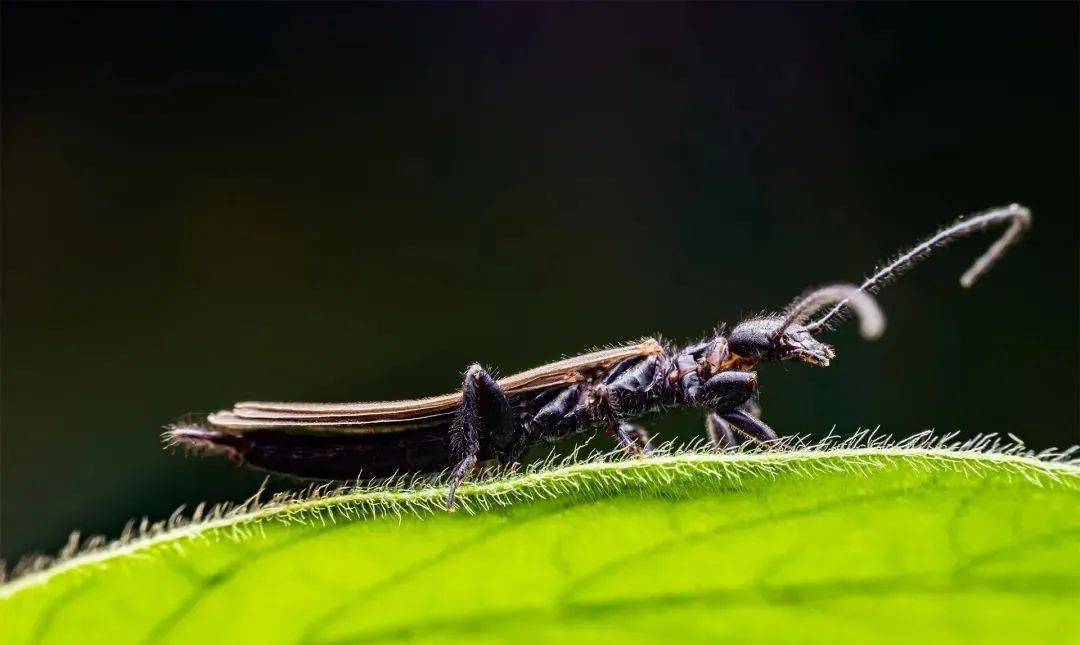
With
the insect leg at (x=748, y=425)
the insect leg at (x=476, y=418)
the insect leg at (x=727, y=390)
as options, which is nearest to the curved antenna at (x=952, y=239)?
the insect leg at (x=727, y=390)

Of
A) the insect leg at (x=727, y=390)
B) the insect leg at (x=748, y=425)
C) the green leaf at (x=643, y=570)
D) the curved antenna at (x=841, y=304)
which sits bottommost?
the insect leg at (x=748, y=425)

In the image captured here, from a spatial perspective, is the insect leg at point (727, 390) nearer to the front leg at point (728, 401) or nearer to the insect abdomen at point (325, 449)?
the front leg at point (728, 401)

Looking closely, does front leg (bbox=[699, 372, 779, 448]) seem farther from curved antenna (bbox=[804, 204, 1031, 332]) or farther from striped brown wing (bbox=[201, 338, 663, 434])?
striped brown wing (bbox=[201, 338, 663, 434])

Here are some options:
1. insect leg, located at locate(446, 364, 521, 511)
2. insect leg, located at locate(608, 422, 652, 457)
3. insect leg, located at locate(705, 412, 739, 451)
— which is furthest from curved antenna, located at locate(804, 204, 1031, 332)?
insect leg, located at locate(446, 364, 521, 511)

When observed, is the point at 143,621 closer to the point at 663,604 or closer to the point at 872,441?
the point at 663,604

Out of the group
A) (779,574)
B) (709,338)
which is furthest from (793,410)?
(779,574)

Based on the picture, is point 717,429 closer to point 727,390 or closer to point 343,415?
point 727,390
